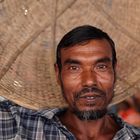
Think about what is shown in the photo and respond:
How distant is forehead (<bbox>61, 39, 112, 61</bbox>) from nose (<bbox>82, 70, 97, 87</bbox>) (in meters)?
0.06

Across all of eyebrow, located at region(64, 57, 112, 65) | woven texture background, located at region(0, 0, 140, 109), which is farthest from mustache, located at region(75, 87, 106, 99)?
woven texture background, located at region(0, 0, 140, 109)

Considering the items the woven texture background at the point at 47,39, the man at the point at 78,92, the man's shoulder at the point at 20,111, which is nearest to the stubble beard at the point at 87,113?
the man at the point at 78,92

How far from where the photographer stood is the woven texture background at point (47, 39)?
5.97 ft

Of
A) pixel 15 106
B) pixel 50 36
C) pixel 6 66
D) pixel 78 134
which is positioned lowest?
pixel 78 134

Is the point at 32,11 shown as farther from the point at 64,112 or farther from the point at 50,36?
the point at 64,112

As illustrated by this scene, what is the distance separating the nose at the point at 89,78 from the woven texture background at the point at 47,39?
0.74ft

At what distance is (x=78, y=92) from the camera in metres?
1.70

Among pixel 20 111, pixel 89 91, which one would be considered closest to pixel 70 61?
pixel 89 91

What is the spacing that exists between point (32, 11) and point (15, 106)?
0.38 meters

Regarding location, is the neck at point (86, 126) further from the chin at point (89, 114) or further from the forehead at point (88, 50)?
the forehead at point (88, 50)

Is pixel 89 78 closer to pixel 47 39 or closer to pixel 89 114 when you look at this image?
pixel 89 114

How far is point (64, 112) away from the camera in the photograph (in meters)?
1.89

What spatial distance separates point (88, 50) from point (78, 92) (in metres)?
0.17

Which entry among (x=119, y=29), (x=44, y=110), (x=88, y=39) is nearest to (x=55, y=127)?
(x=44, y=110)
